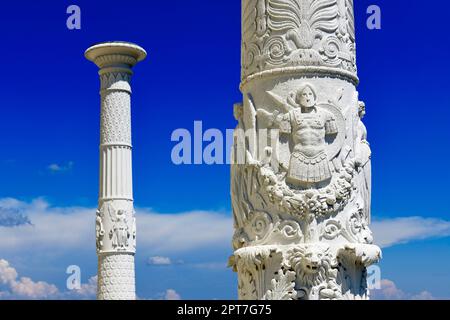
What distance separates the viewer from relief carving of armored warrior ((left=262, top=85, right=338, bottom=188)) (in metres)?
6.97

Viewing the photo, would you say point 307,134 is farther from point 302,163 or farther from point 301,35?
point 301,35

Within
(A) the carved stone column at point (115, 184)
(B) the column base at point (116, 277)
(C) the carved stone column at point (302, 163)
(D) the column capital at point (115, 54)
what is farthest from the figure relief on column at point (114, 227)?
(C) the carved stone column at point (302, 163)

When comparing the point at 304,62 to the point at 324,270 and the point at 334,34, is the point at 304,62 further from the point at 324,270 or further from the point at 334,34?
the point at 324,270

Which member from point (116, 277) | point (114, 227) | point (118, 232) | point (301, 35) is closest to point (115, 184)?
point (114, 227)

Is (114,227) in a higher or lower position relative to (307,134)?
higher

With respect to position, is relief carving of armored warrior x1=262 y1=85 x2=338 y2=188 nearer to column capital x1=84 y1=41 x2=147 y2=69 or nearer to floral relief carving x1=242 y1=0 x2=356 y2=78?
floral relief carving x1=242 y1=0 x2=356 y2=78

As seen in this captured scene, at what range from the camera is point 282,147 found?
709cm

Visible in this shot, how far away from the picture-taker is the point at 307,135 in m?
7.01

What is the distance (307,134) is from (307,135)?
0.01 meters

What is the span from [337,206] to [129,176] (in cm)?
1106

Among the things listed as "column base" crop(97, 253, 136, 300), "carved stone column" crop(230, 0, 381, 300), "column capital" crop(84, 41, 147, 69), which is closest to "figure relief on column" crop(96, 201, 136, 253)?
"column base" crop(97, 253, 136, 300)
